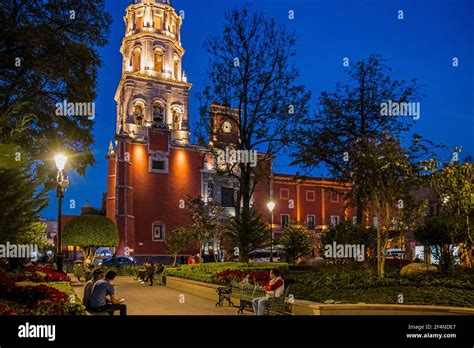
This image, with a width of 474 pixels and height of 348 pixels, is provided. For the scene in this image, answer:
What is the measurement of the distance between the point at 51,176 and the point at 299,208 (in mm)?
39528

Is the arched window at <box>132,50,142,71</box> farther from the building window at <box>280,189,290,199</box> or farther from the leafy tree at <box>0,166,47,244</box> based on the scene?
the leafy tree at <box>0,166,47,244</box>

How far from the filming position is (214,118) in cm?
2972

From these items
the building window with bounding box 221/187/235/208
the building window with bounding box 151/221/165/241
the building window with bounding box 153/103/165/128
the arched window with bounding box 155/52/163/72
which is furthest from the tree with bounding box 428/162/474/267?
the arched window with bounding box 155/52/163/72

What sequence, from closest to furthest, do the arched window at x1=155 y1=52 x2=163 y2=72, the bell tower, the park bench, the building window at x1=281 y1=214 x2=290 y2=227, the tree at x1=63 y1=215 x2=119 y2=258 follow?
the park bench < the tree at x1=63 y1=215 x2=119 y2=258 < the bell tower < the arched window at x1=155 y1=52 x2=163 y2=72 < the building window at x1=281 y1=214 x2=290 y2=227

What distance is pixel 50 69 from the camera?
2114 centimetres

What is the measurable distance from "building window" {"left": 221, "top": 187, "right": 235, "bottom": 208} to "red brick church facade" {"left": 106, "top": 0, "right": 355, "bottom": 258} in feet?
0.37

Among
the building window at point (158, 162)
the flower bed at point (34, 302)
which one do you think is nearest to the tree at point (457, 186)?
the flower bed at point (34, 302)

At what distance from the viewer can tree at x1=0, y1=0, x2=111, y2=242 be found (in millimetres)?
20875

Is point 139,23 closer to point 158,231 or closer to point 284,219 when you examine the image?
point 158,231

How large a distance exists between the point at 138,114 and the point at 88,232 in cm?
2031

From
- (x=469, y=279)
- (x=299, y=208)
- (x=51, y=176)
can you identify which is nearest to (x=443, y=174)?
(x=469, y=279)

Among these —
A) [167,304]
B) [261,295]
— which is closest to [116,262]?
[167,304]

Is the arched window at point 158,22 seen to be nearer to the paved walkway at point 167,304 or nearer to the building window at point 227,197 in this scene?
the building window at point 227,197
